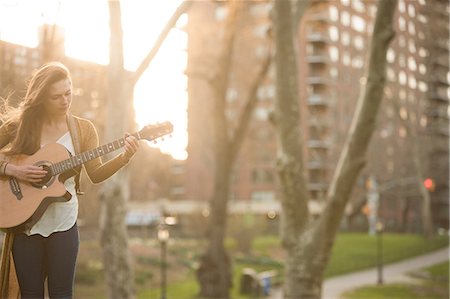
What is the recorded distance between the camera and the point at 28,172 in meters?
2.93

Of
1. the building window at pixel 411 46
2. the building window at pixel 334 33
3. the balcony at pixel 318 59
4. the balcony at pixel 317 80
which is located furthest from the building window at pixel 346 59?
the building window at pixel 411 46

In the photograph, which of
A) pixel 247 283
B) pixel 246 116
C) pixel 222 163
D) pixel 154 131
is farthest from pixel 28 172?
pixel 247 283

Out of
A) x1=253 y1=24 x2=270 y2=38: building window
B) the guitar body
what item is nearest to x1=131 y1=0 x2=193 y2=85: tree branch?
x1=253 y1=24 x2=270 y2=38: building window

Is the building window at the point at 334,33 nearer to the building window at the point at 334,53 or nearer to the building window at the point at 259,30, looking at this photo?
the building window at the point at 334,53

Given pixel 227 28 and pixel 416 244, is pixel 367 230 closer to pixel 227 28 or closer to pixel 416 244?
pixel 416 244

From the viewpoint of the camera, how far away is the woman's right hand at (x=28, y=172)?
9.60 ft

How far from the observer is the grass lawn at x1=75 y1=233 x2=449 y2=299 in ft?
61.1

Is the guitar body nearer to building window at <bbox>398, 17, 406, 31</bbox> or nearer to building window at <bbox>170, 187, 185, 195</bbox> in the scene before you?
building window at <bbox>398, 17, 406, 31</bbox>

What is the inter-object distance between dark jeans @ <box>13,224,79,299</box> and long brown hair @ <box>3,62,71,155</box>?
44cm

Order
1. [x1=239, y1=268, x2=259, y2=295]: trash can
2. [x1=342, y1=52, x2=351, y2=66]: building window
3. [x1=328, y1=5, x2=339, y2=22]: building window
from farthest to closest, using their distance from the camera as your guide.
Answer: [x1=342, y1=52, x2=351, y2=66]: building window < [x1=328, y1=5, x2=339, y2=22]: building window < [x1=239, y1=268, x2=259, y2=295]: trash can

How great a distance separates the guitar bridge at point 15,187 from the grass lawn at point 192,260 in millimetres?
14328

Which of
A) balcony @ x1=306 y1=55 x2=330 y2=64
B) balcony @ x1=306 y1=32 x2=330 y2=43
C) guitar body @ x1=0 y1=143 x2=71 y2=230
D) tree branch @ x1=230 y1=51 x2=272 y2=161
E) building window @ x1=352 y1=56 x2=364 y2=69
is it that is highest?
balcony @ x1=306 y1=32 x2=330 y2=43

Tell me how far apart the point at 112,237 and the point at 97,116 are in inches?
310

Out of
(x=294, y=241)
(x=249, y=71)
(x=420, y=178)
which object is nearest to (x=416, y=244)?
(x=420, y=178)
